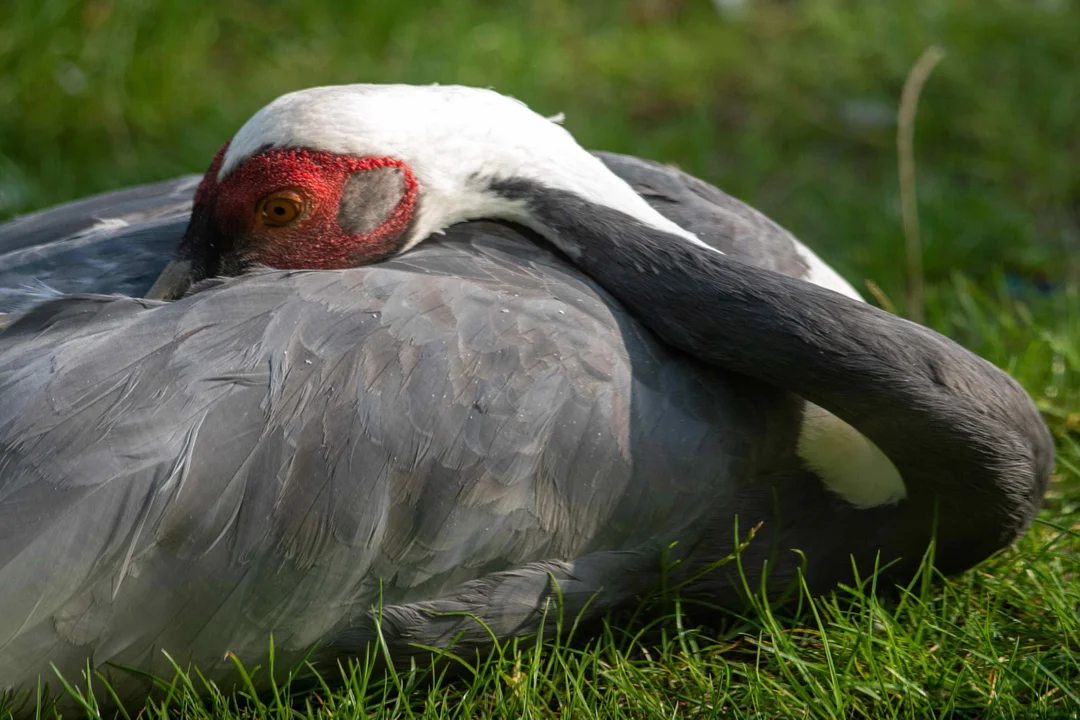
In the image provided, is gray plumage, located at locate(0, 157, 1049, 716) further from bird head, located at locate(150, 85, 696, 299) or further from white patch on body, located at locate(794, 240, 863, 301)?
white patch on body, located at locate(794, 240, 863, 301)

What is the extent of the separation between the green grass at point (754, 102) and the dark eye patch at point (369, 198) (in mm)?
1510

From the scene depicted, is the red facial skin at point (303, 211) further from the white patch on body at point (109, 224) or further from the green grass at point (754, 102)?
the green grass at point (754, 102)

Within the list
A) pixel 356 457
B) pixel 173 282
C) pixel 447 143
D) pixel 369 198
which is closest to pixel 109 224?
pixel 173 282

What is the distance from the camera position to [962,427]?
8.38 ft

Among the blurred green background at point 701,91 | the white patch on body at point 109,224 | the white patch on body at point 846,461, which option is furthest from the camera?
the blurred green background at point 701,91

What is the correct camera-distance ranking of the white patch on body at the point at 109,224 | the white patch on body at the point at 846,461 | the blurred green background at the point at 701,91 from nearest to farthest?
the white patch on body at the point at 846,461
the white patch on body at the point at 109,224
the blurred green background at the point at 701,91

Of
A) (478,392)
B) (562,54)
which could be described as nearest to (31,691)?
(478,392)

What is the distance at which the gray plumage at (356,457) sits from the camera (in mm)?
2307

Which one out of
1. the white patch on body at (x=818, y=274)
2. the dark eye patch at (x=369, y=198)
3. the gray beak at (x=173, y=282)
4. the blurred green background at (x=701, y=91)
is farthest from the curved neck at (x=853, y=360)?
the blurred green background at (x=701, y=91)

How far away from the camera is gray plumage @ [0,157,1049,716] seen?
2.31 meters

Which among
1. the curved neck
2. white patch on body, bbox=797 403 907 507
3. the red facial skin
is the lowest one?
white patch on body, bbox=797 403 907 507

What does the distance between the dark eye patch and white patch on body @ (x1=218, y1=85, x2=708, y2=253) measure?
0.04 meters

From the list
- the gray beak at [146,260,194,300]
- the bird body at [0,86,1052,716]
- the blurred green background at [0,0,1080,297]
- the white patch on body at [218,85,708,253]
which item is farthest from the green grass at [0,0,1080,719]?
the gray beak at [146,260,194,300]

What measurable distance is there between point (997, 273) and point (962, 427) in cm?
202
